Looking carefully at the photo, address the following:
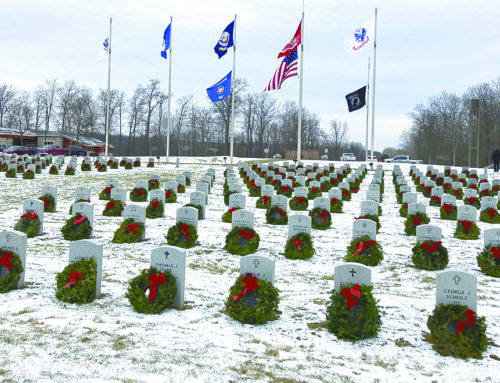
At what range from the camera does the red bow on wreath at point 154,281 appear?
5.63 meters

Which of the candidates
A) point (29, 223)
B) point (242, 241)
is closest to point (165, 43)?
point (29, 223)

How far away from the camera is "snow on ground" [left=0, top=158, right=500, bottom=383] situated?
166 inches

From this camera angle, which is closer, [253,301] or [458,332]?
[458,332]

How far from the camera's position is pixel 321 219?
A: 1139cm

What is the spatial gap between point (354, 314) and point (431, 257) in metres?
3.43

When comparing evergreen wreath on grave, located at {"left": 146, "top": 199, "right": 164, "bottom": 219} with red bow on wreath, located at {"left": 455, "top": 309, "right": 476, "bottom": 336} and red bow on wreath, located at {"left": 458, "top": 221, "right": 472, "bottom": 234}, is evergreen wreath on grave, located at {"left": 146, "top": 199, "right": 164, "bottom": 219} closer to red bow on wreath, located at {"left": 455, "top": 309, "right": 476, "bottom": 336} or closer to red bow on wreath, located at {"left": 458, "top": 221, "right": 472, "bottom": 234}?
red bow on wreath, located at {"left": 458, "top": 221, "right": 472, "bottom": 234}

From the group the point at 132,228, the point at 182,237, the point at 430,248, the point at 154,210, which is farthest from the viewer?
the point at 154,210

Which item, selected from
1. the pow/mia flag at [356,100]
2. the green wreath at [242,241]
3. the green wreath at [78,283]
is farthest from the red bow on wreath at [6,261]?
the pow/mia flag at [356,100]

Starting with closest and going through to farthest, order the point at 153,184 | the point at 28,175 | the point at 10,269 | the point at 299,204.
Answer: the point at 10,269, the point at 299,204, the point at 153,184, the point at 28,175

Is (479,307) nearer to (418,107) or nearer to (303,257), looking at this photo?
(303,257)

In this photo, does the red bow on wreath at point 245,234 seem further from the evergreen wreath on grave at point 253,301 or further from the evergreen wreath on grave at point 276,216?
the evergreen wreath on grave at point 276,216

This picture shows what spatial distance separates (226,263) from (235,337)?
3.13 meters

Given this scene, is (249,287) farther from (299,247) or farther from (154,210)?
(154,210)

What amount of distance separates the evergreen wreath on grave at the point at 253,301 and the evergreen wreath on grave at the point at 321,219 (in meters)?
5.76
